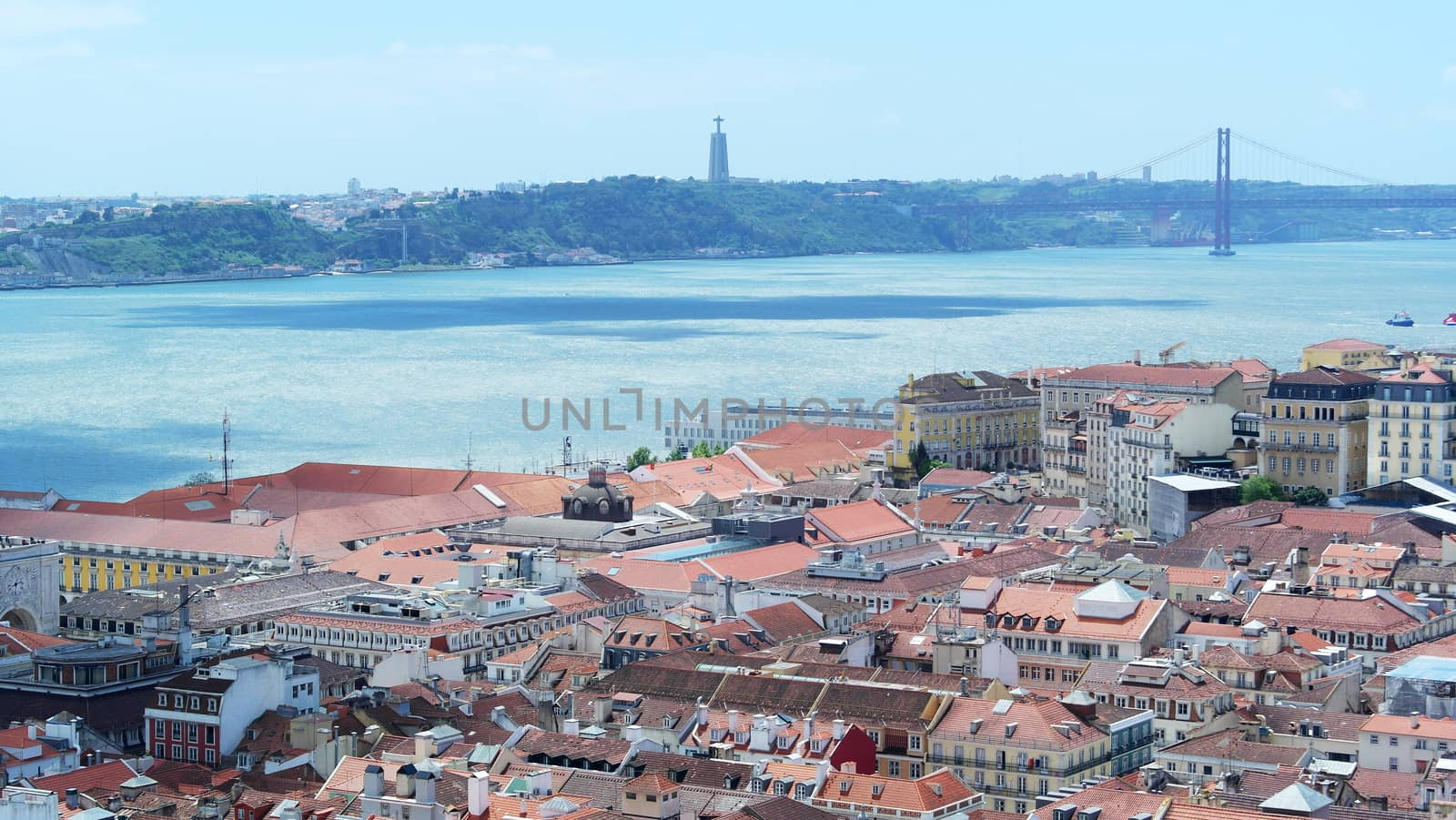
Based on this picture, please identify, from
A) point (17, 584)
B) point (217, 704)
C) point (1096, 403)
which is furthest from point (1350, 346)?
point (217, 704)

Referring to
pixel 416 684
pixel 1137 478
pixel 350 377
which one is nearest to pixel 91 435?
pixel 350 377

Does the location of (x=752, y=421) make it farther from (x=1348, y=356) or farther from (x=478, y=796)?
(x=478, y=796)

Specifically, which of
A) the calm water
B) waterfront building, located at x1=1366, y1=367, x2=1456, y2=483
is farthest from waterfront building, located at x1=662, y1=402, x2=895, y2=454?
waterfront building, located at x1=1366, y1=367, x2=1456, y2=483

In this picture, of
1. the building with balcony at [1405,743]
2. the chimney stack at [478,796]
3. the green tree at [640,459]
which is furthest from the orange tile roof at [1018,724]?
the green tree at [640,459]

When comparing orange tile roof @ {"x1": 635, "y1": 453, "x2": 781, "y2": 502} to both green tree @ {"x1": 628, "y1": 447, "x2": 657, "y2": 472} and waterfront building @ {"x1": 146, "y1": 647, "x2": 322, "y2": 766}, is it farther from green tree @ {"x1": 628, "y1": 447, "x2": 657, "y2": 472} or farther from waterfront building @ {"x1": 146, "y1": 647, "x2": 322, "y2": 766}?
waterfront building @ {"x1": 146, "y1": 647, "x2": 322, "y2": 766}

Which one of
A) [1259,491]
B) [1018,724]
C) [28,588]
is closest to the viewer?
[1018,724]

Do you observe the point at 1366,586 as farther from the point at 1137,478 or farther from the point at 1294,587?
the point at 1137,478

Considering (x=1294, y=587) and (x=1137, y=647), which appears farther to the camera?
(x=1294, y=587)
